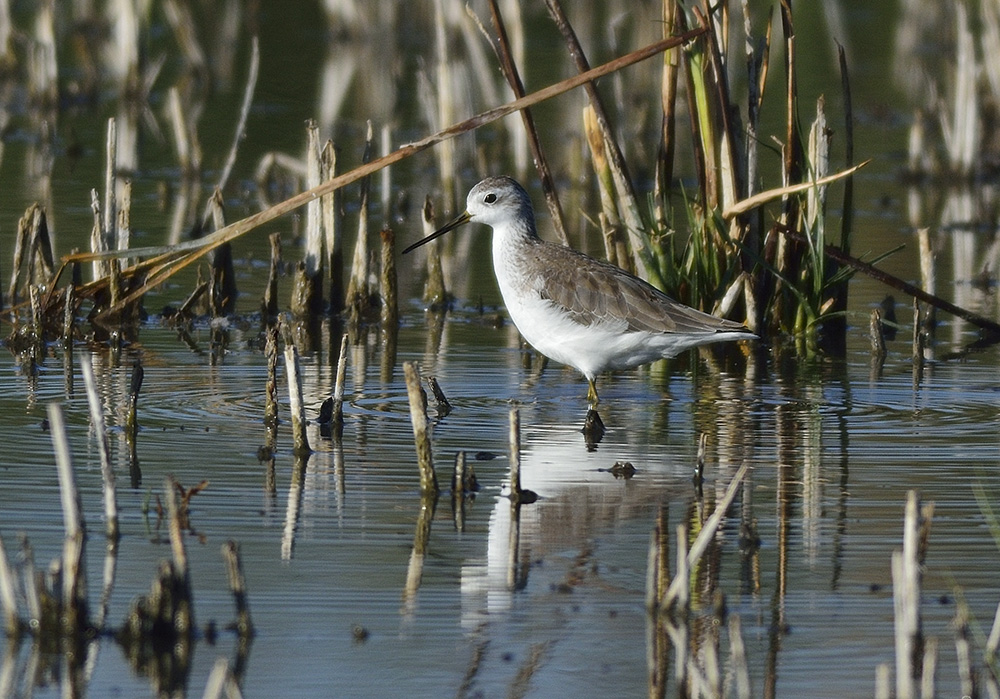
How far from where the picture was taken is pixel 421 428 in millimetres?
6355

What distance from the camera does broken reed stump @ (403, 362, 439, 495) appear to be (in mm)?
6316

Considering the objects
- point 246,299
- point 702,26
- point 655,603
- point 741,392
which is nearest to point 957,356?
point 741,392

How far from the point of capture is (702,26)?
919 cm

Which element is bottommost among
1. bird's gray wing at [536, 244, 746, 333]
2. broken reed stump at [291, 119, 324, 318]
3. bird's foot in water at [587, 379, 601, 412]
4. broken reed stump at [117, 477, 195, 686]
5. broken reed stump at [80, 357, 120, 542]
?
broken reed stump at [117, 477, 195, 686]

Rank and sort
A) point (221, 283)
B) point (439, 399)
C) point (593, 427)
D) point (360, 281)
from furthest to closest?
1. point (221, 283)
2. point (360, 281)
3. point (439, 399)
4. point (593, 427)

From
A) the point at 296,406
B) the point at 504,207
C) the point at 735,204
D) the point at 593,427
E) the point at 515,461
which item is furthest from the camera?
the point at 735,204

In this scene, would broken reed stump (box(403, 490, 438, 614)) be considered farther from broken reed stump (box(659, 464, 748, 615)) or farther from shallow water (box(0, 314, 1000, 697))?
broken reed stump (box(659, 464, 748, 615))

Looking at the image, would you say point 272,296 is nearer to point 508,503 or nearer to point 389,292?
point 389,292

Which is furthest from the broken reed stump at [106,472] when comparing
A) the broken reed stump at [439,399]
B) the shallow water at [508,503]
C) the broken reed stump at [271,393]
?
the broken reed stump at [439,399]

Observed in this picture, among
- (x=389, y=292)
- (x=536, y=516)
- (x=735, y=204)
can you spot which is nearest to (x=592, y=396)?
(x=735, y=204)

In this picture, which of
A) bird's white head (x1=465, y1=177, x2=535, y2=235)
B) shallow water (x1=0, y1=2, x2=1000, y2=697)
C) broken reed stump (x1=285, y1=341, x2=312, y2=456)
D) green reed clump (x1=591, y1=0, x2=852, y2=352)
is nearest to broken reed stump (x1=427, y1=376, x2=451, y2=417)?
shallow water (x1=0, y1=2, x2=1000, y2=697)

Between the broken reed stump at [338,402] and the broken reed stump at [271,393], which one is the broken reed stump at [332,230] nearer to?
the broken reed stump at [271,393]

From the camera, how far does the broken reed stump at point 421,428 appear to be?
249 inches

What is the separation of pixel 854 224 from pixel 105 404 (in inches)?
334
